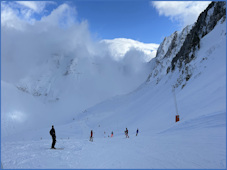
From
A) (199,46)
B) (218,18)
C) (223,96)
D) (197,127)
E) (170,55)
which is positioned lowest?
(197,127)

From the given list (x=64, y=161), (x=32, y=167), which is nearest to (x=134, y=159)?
(x=64, y=161)

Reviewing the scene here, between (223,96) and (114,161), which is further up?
(223,96)

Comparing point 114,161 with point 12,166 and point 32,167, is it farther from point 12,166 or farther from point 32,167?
point 12,166

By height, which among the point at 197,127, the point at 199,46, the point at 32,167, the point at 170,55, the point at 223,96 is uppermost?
the point at 170,55

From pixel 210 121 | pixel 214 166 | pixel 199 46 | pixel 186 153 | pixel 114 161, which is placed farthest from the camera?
pixel 199 46

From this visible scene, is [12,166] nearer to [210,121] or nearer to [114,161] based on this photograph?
[114,161]

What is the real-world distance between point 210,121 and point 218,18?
56.5 m

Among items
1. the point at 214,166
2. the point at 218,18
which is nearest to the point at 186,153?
the point at 214,166

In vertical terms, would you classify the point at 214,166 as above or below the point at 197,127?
below

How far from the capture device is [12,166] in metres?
8.95

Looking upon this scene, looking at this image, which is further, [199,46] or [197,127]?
[199,46]

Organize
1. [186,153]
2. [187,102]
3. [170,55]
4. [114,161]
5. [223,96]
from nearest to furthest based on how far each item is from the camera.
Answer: [114,161] → [186,153] → [223,96] → [187,102] → [170,55]

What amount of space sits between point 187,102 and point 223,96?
34.4 ft

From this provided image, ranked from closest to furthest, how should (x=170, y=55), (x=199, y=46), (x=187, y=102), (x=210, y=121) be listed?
(x=210, y=121), (x=187, y=102), (x=199, y=46), (x=170, y=55)
